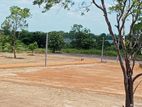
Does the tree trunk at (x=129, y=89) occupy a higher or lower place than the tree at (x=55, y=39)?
lower

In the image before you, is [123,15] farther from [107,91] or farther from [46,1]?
[107,91]

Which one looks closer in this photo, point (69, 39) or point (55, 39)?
point (55, 39)

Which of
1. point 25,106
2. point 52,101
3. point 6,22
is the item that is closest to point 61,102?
point 52,101

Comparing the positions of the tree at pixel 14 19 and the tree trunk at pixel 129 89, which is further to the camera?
the tree at pixel 14 19

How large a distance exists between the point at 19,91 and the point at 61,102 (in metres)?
2.83

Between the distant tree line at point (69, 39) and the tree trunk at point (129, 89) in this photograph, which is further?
the distant tree line at point (69, 39)

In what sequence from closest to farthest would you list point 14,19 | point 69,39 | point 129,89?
point 129,89 → point 14,19 → point 69,39

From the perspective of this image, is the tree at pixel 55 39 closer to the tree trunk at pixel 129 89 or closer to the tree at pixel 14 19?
the tree at pixel 14 19

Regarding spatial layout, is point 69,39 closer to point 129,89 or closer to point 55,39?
point 55,39

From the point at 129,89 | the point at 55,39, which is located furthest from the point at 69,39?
the point at 129,89

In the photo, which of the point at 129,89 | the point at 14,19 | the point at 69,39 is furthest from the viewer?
the point at 69,39

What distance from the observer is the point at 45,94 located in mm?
15625

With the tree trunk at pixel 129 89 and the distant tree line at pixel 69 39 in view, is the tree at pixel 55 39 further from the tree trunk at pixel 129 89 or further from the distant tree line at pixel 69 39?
the tree trunk at pixel 129 89

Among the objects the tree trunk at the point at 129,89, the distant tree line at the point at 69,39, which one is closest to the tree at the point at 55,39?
the distant tree line at the point at 69,39
